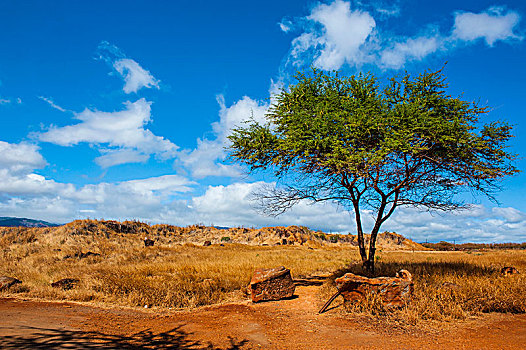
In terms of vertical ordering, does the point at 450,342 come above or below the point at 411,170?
below

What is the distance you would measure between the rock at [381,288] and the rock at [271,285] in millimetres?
2420

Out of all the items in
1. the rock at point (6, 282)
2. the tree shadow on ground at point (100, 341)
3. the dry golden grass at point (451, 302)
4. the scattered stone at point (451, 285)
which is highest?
the scattered stone at point (451, 285)

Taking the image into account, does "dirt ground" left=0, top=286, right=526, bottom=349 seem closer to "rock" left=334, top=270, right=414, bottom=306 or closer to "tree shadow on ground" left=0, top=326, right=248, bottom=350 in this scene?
"tree shadow on ground" left=0, top=326, right=248, bottom=350

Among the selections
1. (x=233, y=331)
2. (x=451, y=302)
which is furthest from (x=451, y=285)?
(x=233, y=331)

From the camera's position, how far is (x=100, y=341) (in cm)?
712

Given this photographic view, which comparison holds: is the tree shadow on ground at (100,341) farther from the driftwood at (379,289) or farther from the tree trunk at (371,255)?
the tree trunk at (371,255)

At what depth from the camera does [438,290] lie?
32.1ft

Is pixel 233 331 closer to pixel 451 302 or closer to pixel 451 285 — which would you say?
pixel 451 302

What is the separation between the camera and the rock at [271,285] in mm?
11289

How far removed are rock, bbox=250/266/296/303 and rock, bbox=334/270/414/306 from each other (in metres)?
2.42

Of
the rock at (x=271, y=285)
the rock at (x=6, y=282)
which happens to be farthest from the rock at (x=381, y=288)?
the rock at (x=6, y=282)

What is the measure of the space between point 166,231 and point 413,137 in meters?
47.6

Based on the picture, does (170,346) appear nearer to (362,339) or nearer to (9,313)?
(362,339)

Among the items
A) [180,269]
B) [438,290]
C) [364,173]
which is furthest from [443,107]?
[180,269]
